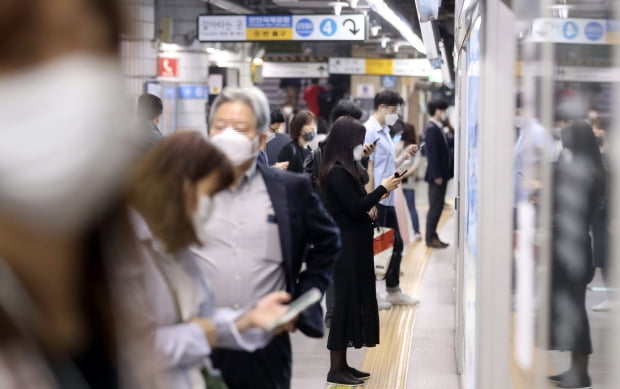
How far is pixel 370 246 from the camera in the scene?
239 inches

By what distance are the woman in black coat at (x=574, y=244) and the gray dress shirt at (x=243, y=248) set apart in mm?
1169

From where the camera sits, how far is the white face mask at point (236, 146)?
323cm

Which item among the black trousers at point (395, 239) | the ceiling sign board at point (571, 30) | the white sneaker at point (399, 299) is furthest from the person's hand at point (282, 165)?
the ceiling sign board at point (571, 30)

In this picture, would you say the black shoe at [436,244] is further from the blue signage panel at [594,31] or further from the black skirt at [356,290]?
the blue signage panel at [594,31]

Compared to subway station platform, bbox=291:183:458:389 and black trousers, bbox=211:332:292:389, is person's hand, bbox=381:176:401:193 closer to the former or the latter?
subway station platform, bbox=291:183:458:389

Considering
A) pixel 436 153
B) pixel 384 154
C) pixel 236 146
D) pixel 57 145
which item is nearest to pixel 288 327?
pixel 236 146

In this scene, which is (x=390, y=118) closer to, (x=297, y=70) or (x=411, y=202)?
(x=411, y=202)

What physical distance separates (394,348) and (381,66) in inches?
671

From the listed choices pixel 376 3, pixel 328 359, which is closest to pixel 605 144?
pixel 328 359

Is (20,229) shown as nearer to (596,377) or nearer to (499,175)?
(596,377)

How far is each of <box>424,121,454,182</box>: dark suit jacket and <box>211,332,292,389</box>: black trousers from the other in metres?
9.03

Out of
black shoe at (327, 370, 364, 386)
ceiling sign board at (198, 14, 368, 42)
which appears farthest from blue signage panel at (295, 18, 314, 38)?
black shoe at (327, 370, 364, 386)

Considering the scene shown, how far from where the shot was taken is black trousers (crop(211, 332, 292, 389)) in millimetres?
3152

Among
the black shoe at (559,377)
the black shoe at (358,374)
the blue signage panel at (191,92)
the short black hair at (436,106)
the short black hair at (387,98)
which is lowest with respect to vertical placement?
the black shoe at (358,374)
